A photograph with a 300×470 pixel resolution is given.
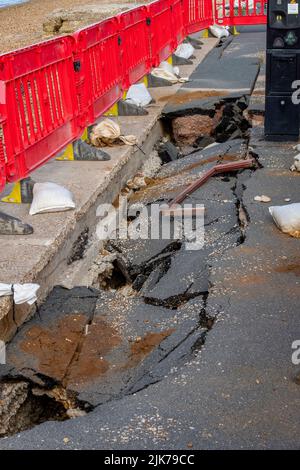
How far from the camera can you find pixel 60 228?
17.4ft

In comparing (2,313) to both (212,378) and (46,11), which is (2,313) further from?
(46,11)

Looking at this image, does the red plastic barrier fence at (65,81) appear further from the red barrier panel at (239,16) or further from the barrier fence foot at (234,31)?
the barrier fence foot at (234,31)

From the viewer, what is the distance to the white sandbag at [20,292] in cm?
430

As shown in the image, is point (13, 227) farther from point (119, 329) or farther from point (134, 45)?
point (134, 45)

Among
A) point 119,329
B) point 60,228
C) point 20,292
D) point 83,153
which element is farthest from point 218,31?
point 20,292

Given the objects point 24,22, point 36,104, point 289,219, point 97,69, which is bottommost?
point 24,22

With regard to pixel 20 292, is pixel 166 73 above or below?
below

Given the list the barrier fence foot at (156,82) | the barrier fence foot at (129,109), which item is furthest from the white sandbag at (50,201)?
the barrier fence foot at (156,82)

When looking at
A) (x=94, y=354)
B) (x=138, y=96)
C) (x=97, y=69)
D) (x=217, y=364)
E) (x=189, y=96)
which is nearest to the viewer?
(x=217, y=364)

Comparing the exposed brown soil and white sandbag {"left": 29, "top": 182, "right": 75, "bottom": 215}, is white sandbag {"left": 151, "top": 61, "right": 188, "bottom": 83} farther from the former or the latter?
the exposed brown soil

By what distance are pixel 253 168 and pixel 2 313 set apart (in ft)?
11.9

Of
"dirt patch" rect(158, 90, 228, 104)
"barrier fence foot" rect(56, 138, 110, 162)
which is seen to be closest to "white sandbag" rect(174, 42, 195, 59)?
"dirt patch" rect(158, 90, 228, 104)

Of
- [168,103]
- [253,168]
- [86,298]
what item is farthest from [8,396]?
[168,103]

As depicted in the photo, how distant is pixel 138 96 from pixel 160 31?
219 centimetres
